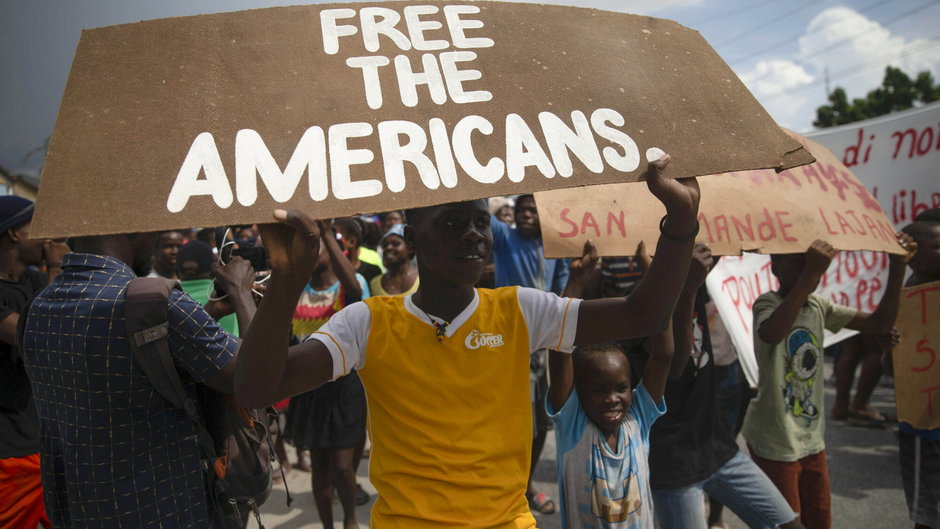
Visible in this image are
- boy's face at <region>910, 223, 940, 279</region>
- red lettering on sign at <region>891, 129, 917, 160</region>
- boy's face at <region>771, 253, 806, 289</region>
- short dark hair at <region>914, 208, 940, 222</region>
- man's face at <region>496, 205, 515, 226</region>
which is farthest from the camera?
man's face at <region>496, 205, 515, 226</region>

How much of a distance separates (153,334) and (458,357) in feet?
2.89

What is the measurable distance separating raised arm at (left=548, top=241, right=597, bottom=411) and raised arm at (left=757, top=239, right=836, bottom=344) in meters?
1.10

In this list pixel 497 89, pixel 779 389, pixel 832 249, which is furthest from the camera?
pixel 779 389

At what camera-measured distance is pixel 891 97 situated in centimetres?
2269

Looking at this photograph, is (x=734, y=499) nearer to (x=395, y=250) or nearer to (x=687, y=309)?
(x=687, y=309)

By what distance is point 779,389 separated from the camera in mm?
3238

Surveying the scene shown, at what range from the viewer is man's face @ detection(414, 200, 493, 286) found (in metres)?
1.83

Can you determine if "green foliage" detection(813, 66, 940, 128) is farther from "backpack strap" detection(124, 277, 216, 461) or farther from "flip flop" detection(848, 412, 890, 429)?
"backpack strap" detection(124, 277, 216, 461)

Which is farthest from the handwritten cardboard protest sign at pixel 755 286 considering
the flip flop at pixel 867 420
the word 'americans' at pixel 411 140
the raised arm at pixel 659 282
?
the word 'americans' at pixel 411 140

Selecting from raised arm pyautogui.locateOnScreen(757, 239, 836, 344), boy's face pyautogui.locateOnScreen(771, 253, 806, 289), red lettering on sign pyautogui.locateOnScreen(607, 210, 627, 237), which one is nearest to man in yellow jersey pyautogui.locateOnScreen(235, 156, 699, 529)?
red lettering on sign pyautogui.locateOnScreen(607, 210, 627, 237)

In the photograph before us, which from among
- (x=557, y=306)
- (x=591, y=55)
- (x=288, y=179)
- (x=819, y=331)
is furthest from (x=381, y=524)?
(x=819, y=331)

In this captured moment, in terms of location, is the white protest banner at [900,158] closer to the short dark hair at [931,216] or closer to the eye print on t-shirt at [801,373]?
the short dark hair at [931,216]

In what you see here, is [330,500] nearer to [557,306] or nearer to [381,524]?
[381,524]

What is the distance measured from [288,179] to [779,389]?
278 cm
